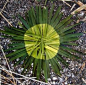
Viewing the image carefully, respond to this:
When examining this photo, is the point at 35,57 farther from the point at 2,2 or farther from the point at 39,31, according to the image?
the point at 2,2

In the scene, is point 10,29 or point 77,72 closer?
point 10,29

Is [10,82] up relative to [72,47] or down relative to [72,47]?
down

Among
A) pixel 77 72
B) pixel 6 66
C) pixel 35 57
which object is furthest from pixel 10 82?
pixel 77 72

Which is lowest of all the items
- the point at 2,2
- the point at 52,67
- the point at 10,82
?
the point at 10,82

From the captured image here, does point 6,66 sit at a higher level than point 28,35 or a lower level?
lower

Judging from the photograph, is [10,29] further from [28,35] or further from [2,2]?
[2,2]

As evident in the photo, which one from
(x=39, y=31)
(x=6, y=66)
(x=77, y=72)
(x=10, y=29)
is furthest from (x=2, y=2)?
(x=77, y=72)
